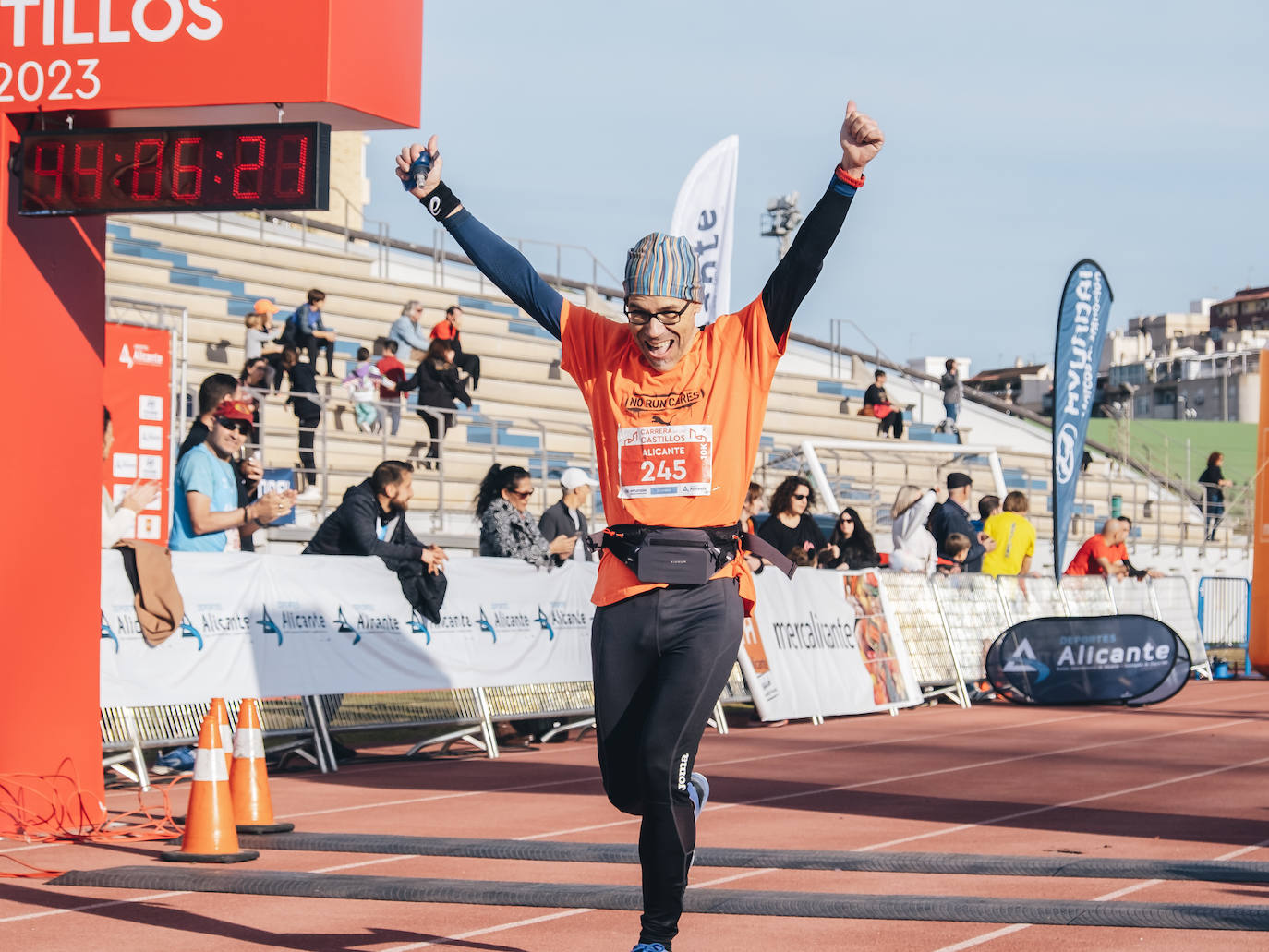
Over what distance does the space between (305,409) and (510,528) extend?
8.95 m

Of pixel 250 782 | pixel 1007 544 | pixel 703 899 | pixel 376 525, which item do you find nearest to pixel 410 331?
pixel 1007 544

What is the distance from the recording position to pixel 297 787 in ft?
33.7

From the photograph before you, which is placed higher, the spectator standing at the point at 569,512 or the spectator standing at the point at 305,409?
the spectator standing at the point at 305,409

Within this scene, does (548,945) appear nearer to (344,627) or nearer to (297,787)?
(297,787)

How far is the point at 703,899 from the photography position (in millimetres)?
6152

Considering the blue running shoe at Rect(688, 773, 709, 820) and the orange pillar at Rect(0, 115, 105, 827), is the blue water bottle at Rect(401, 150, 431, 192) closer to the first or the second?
the blue running shoe at Rect(688, 773, 709, 820)

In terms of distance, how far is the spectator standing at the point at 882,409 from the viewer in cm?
3228

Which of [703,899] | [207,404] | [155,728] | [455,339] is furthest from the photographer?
[455,339]

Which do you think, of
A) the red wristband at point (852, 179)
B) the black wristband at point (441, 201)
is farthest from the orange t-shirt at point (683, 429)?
the black wristband at point (441, 201)

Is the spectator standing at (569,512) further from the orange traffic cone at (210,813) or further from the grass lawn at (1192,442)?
the grass lawn at (1192,442)

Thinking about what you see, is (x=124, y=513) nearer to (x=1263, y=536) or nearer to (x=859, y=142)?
(x=859, y=142)

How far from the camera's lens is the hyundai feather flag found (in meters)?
17.4

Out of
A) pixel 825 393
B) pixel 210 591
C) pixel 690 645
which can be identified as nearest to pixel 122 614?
pixel 210 591

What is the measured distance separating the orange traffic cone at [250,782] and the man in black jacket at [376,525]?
11.8 feet
